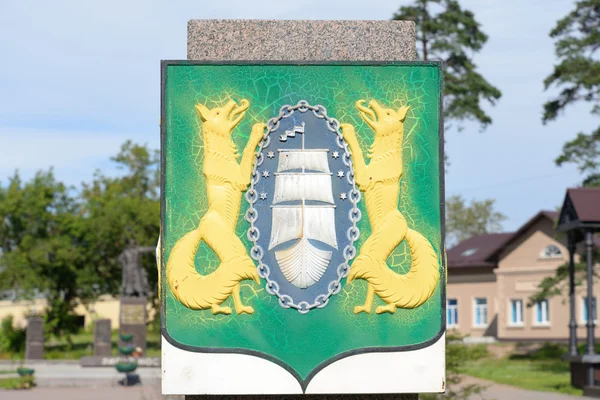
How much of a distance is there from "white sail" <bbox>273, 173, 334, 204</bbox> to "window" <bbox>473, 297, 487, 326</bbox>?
50.5 m

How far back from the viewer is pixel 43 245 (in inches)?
1682

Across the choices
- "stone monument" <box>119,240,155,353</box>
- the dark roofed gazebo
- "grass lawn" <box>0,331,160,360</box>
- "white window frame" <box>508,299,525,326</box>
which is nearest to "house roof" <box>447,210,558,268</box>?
"white window frame" <box>508,299,525,326</box>

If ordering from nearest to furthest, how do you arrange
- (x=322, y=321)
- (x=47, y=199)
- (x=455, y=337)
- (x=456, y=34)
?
(x=322, y=321) → (x=455, y=337) → (x=456, y=34) → (x=47, y=199)

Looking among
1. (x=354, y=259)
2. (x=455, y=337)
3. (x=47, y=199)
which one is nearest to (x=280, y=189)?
(x=354, y=259)

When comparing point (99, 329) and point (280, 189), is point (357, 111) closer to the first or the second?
point (280, 189)

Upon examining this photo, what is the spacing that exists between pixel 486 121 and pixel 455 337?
74.3 ft

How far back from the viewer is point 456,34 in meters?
32.8

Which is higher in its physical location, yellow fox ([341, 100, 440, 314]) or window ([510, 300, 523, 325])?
yellow fox ([341, 100, 440, 314])

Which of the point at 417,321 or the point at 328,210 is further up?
the point at 328,210

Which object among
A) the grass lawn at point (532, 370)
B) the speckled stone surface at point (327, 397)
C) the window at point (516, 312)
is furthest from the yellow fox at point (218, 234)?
the window at point (516, 312)

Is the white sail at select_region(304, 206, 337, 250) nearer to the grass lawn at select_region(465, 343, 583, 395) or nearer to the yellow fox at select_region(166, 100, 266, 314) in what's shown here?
the yellow fox at select_region(166, 100, 266, 314)

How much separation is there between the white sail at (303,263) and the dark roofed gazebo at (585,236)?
16.9 meters

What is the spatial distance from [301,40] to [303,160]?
0.64 m

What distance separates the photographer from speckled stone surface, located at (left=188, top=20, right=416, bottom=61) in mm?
4676
